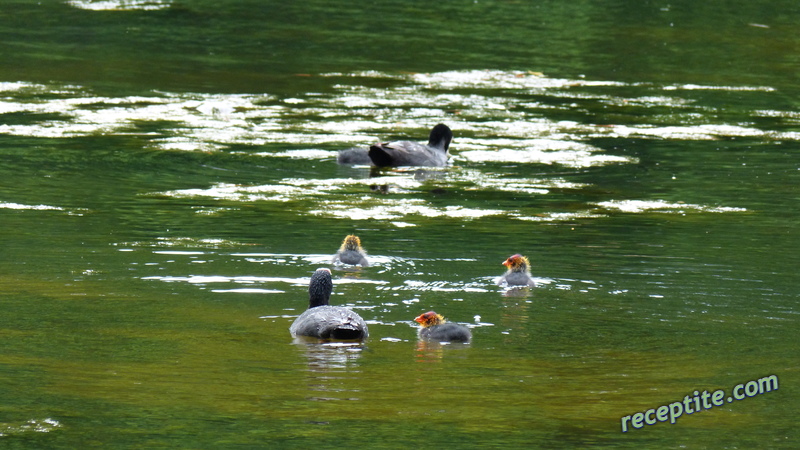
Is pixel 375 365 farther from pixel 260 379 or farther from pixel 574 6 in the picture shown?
pixel 574 6

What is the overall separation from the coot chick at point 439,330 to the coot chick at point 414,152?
27.7 feet

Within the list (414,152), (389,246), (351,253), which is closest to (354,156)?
(414,152)

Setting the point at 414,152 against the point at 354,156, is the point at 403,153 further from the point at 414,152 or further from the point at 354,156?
the point at 354,156

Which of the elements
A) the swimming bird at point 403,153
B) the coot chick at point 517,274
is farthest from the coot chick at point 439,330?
the swimming bird at point 403,153

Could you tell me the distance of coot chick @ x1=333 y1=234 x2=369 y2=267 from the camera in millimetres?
12352

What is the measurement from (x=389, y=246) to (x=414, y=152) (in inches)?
224

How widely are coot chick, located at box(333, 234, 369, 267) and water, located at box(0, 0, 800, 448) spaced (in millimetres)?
132

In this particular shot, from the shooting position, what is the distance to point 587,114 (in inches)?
935

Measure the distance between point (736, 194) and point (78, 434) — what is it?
34.9ft

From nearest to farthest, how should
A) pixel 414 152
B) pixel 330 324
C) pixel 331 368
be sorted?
1. pixel 331 368
2. pixel 330 324
3. pixel 414 152

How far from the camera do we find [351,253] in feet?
40.5

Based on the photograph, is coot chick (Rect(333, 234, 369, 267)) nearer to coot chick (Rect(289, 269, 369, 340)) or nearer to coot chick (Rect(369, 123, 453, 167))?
coot chick (Rect(289, 269, 369, 340))

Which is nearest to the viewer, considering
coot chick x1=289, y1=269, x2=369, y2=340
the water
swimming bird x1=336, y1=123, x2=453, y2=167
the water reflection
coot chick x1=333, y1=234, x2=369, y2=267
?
the water

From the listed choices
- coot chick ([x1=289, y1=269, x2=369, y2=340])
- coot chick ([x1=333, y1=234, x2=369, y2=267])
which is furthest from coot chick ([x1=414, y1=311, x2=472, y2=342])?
coot chick ([x1=333, y1=234, x2=369, y2=267])
